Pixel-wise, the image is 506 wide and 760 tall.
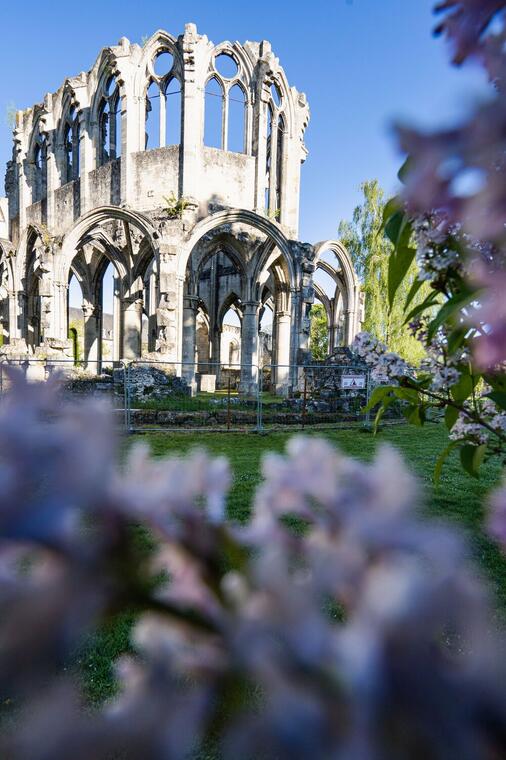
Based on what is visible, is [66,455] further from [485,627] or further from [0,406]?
[485,627]

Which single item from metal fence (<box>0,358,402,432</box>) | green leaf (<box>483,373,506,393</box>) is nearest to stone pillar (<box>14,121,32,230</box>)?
metal fence (<box>0,358,402,432</box>)

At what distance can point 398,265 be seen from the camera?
50.9 inches

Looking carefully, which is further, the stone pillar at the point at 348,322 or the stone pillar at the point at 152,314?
the stone pillar at the point at 348,322

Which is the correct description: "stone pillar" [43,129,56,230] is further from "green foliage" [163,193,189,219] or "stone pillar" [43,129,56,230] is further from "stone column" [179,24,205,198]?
"green foliage" [163,193,189,219]

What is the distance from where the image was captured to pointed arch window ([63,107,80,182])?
26.2 m

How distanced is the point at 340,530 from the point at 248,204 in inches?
985

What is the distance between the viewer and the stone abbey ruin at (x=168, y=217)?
1895 cm

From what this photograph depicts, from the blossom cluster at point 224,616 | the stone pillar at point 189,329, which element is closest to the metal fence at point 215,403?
the stone pillar at point 189,329

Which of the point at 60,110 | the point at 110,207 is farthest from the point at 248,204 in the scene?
the point at 60,110

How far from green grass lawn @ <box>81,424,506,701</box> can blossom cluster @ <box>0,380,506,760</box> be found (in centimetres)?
5

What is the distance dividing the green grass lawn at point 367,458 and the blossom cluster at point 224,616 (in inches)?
2.1

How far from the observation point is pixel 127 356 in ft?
79.6

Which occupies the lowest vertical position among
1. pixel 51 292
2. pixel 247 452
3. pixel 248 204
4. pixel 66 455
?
pixel 247 452

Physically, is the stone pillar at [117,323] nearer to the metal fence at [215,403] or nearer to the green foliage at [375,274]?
the metal fence at [215,403]
